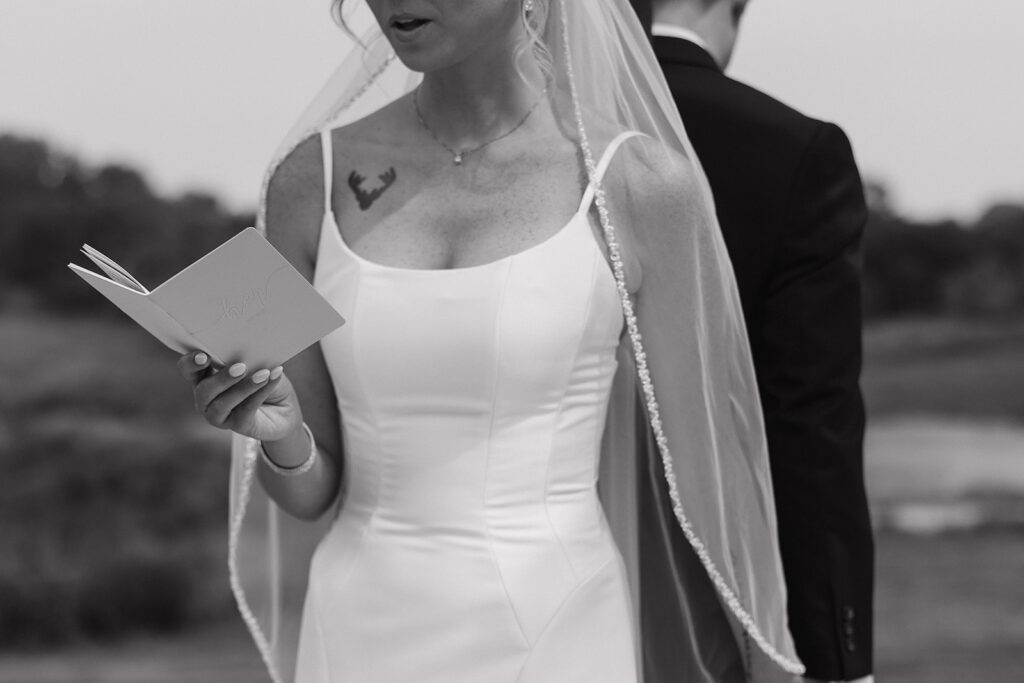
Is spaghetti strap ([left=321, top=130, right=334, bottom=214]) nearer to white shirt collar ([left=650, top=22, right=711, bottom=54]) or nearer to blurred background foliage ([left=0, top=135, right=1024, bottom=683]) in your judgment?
white shirt collar ([left=650, top=22, right=711, bottom=54])

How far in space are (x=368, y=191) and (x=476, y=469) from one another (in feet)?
1.21

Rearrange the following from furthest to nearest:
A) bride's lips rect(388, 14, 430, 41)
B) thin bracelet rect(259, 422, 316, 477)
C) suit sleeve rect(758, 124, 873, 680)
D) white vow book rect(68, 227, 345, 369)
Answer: suit sleeve rect(758, 124, 873, 680), thin bracelet rect(259, 422, 316, 477), bride's lips rect(388, 14, 430, 41), white vow book rect(68, 227, 345, 369)

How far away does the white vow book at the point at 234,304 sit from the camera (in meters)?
1.35

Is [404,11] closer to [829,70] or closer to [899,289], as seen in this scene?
[829,70]

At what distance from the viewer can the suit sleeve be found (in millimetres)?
1872

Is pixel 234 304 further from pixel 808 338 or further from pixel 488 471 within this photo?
pixel 808 338

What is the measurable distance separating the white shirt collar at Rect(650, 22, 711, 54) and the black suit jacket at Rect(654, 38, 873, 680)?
0.61 feet

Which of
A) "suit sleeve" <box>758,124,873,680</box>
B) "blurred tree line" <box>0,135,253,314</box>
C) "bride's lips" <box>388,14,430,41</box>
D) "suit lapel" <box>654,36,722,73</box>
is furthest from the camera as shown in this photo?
"blurred tree line" <box>0,135,253,314</box>

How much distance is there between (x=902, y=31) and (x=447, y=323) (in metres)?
2.75

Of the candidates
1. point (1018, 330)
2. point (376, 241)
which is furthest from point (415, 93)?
point (1018, 330)

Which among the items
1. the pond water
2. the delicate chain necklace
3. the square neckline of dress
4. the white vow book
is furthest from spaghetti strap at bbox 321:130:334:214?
the pond water

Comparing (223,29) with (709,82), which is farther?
(223,29)

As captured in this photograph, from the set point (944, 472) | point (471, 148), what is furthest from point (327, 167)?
point (944, 472)

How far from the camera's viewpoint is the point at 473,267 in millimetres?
1620
